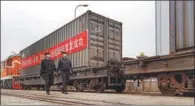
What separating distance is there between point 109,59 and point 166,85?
5006mm

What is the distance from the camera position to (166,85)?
10.4 metres

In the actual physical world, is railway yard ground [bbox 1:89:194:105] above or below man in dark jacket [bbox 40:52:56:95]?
below

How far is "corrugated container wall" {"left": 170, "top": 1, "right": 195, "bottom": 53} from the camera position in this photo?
835 cm

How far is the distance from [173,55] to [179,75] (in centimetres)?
76

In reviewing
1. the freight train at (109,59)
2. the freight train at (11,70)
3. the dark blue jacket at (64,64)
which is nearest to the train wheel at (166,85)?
the freight train at (109,59)

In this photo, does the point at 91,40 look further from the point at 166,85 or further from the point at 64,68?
the point at 166,85

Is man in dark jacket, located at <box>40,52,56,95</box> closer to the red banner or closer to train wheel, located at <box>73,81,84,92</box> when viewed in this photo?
the red banner

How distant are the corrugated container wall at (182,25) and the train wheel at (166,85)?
119 centimetres

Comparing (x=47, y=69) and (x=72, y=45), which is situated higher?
(x=72, y=45)

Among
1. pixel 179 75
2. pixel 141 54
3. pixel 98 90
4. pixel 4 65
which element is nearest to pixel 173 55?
pixel 179 75

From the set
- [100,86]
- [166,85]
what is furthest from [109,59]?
[166,85]

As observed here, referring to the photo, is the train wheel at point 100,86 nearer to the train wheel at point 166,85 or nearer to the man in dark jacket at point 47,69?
the man in dark jacket at point 47,69

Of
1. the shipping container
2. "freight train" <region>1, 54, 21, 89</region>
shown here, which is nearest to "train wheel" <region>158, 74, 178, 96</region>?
the shipping container

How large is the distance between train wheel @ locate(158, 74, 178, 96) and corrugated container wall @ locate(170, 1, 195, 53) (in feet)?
3.92
